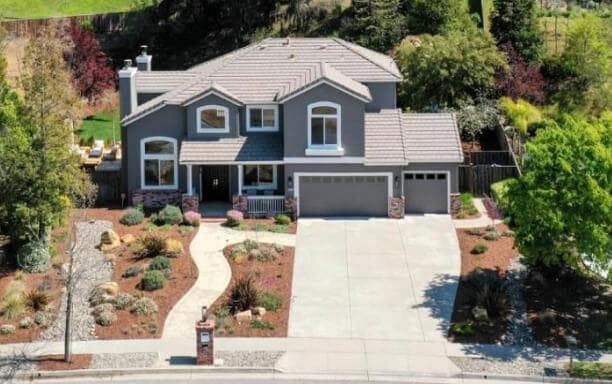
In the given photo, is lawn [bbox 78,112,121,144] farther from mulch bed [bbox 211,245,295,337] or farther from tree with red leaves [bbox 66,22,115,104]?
mulch bed [bbox 211,245,295,337]

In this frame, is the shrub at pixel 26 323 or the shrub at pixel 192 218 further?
the shrub at pixel 192 218

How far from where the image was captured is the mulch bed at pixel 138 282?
32.8m

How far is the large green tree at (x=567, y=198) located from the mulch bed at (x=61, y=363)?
14319mm

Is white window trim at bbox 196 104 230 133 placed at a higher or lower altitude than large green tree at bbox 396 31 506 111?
lower

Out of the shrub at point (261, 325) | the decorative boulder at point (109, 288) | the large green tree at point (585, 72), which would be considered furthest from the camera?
the large green tree at point (585, 72)

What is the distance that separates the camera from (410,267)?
38.2 meters

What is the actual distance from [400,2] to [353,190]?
21728 mm

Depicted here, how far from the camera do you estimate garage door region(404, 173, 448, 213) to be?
44.1 meters

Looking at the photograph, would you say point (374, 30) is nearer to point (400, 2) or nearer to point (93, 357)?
point (400, 2)

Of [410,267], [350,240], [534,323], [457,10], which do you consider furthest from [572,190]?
[457,10]

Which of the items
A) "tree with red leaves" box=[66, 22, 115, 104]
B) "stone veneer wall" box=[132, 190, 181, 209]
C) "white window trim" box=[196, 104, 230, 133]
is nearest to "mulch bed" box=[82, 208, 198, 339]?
"stone veneer wall" box=[132, 190, 181, 209]

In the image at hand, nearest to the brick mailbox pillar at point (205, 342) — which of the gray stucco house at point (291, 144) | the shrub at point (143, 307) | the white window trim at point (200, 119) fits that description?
the shrub at point (143, 307)

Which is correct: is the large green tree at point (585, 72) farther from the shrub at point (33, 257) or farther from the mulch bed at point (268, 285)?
the shrub at point (33, 257)

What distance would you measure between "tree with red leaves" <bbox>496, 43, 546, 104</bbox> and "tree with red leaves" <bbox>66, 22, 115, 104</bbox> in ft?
72.9
